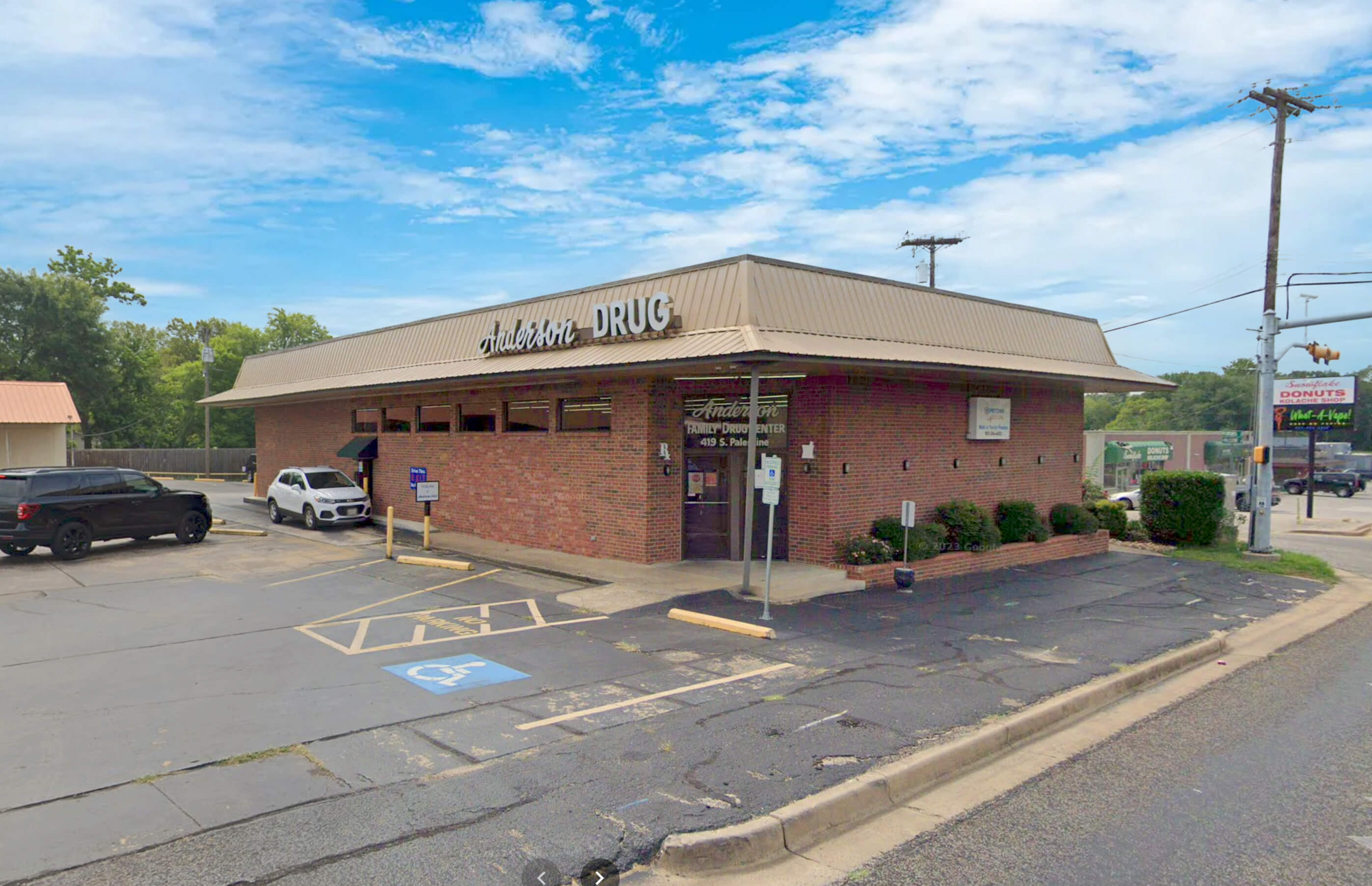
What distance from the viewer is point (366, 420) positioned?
82.9 feet

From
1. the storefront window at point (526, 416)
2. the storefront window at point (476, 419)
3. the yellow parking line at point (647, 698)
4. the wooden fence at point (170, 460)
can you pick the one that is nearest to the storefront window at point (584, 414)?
the storefront window at point (526, 416)

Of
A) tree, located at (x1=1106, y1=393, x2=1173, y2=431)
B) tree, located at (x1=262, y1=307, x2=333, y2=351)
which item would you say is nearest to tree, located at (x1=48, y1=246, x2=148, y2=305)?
tree, located at (x1=262, y1=307, x2=333, y2=351)

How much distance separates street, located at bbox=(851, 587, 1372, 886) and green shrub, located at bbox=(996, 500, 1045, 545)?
32.2ft

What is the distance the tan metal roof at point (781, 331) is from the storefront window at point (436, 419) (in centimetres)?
104

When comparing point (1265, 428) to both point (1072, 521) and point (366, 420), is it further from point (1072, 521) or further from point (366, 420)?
point (366, 420)

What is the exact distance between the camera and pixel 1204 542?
67.6 feet

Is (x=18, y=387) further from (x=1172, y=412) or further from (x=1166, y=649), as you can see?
(x=1172, y=412)

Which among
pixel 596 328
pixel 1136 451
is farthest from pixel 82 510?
pixel 1136 451

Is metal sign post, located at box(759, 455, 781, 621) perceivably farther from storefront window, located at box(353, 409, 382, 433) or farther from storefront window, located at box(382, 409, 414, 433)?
storefront window, located at box(353, 409, 382, 433)

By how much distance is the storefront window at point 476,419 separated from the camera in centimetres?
1958

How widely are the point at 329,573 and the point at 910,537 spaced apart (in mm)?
10889

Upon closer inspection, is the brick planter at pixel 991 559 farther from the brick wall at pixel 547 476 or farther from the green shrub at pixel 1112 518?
the brick wall at pixel 547 476

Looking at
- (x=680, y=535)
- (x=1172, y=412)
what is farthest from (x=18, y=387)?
(x=1172, y=412)

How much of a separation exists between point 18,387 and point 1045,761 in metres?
44.3
